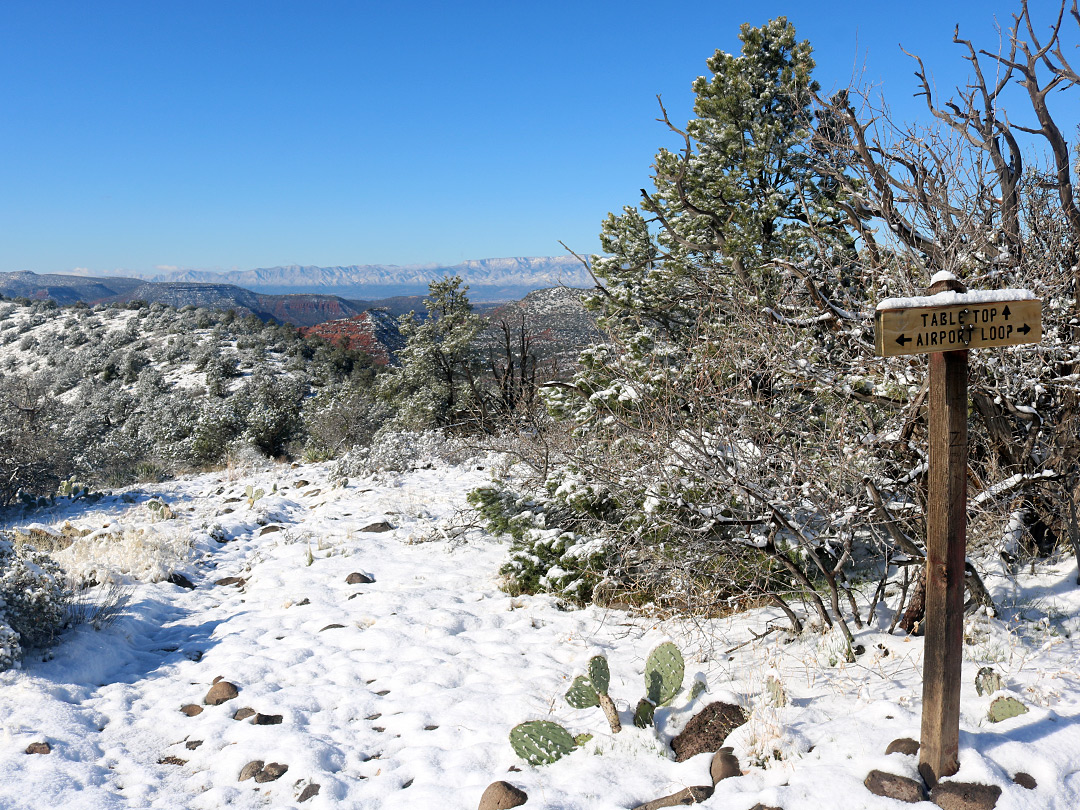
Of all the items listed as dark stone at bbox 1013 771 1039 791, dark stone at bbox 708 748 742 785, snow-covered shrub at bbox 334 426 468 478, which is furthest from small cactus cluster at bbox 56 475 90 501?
dark stone at bbox 1013 771 1039 791

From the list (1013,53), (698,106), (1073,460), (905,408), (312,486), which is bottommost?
(312,486)

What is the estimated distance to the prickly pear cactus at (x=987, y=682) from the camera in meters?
3.24

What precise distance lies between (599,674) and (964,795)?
6.15 ft

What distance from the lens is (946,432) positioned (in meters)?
2.67

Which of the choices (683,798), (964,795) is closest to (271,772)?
(683,798)

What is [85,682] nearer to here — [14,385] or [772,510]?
[772,510]

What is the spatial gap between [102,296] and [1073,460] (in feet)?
319

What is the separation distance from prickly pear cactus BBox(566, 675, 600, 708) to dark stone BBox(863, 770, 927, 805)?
5.04 feet

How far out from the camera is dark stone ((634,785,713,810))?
2975 mm

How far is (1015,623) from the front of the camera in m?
4.02

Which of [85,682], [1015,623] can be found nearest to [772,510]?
[1015,623]

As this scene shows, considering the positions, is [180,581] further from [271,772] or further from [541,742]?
[541,742]

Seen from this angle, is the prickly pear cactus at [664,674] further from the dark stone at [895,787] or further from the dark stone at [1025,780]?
the dark stone at [1025,780]

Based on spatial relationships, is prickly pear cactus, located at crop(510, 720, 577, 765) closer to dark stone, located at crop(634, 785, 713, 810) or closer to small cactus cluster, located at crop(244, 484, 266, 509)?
dark stone, located at crop(634, 785, 713, 810)
